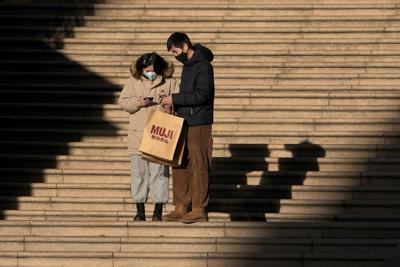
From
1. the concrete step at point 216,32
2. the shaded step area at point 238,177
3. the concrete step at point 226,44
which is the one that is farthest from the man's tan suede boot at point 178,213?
the concrete step at point 216,32

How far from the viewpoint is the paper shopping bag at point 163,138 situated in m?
16.8

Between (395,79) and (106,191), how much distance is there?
14.2 feet

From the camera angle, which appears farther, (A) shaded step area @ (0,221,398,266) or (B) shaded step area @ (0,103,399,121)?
(B) shaded step area @ (0,103,399,121)

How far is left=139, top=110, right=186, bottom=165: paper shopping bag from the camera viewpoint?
55.3ft

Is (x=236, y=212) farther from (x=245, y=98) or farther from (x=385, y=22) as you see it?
(x=385, y=22)

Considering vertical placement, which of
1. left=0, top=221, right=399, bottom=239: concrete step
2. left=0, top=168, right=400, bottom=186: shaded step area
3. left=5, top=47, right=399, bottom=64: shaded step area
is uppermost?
left=5, top=47, right=399, bottom=64: shaded step area

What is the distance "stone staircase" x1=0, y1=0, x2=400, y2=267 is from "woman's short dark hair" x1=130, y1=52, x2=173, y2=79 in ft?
4.90

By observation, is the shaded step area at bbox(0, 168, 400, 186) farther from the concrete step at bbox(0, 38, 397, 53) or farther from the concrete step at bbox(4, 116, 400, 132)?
the concrete step at bbox(0, 38, 397, 53)

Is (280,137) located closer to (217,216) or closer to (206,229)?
(217,216)

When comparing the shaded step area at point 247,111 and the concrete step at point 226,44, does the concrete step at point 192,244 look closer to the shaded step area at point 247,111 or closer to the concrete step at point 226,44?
the shaded step area at point 247,111

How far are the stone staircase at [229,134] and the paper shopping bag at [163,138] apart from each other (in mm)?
687

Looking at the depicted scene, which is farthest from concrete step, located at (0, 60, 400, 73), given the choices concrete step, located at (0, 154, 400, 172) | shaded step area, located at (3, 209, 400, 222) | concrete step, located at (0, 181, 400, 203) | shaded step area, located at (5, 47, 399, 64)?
shaded step area, located at (3, 209, 400, 222)

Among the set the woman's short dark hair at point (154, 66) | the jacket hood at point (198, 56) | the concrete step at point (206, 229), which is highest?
the jacket hood at point (198, 56)

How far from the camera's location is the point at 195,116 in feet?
55.7
